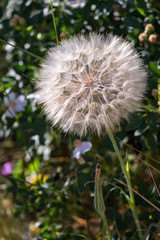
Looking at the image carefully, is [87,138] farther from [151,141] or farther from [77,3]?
[77,3]

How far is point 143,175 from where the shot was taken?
7.82 feet

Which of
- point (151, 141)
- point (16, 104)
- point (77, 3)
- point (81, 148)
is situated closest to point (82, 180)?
point (81, 148)

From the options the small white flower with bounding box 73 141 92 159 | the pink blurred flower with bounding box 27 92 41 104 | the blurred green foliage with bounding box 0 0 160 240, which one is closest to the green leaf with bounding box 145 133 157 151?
the blurred green foliage with bounding box 0 0 160 240

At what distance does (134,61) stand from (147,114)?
480 mm

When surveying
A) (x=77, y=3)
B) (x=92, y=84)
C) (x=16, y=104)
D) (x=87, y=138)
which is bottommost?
(x=87, y=138)

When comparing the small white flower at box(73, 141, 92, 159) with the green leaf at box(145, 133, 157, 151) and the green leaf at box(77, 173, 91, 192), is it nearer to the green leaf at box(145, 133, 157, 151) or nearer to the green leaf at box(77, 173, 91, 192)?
the green leaf at box(77, 173, 91, 192)

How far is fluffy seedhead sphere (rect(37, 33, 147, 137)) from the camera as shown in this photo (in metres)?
1.45

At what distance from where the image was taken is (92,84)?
151cm

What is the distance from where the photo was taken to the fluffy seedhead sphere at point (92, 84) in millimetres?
1454

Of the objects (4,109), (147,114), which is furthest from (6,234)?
(147,114)

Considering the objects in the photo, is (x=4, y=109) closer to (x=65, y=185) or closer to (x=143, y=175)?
(x=65, y=185)

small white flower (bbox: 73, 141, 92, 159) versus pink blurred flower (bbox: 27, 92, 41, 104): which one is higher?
pink blurred flower (bbox: 27, 92, 41, 104)

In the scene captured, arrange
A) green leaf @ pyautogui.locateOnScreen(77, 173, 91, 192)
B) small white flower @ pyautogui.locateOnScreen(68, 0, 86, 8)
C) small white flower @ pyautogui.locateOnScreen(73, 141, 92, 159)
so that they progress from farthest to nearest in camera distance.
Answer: small white flower @ pyautogui.locateOnScreen(68, 0, 86, 8) < small white flower @ pyautogui.locateOnScreen(73, 141, 92, 159) < green leaf @ pyautogui.locateOnScreen(77, 173, 91, 192)

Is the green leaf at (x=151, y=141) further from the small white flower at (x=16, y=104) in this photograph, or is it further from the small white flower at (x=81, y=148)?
the small white flower at (x=16, y=104)
